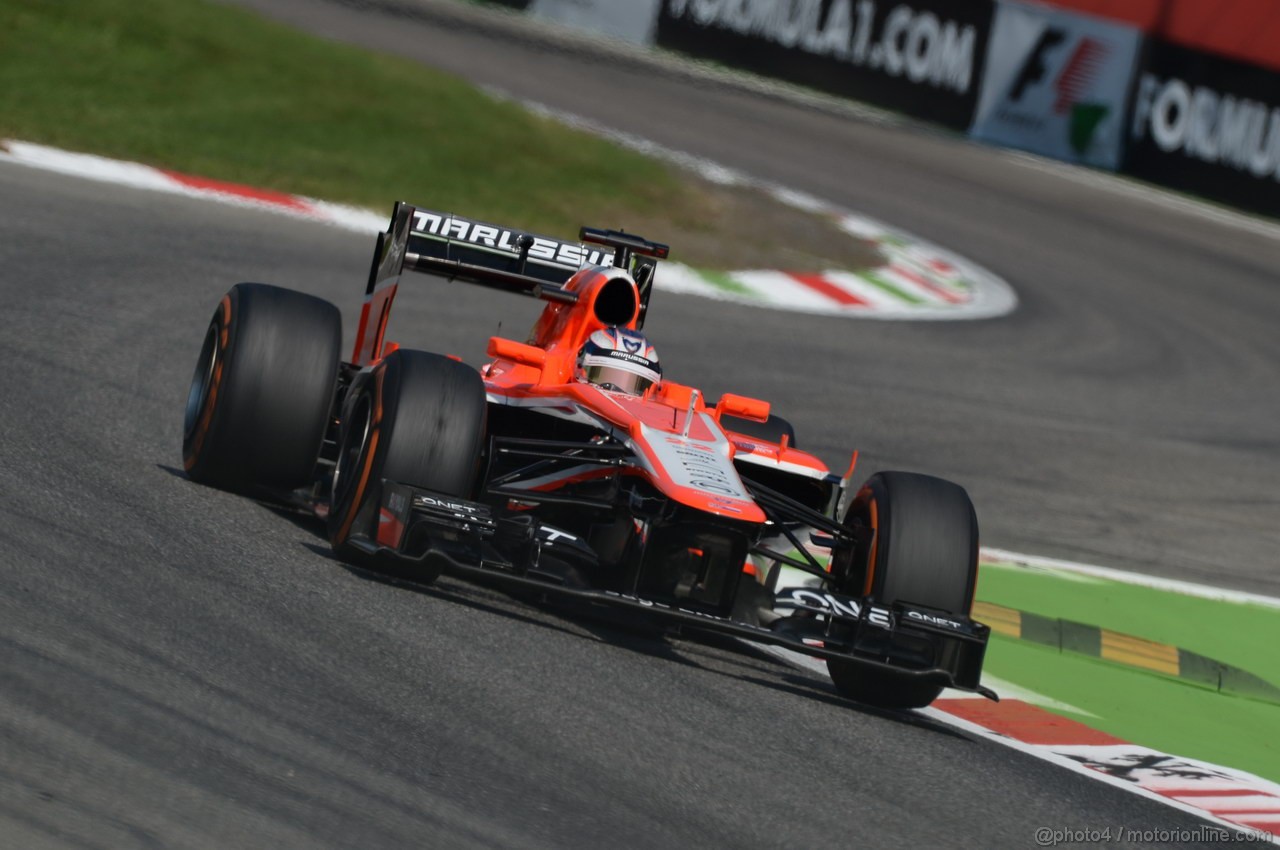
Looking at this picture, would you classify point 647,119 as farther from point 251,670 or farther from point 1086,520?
point 251,670

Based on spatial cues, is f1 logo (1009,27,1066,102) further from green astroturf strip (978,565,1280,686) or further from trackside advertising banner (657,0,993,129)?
green astroturf strip (978,565,1280,686)

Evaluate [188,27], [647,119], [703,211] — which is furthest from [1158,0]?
[188,27]

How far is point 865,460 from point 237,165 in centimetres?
726

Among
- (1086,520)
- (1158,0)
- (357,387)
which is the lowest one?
(1086,520)

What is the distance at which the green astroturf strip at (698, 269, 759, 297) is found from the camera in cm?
1633

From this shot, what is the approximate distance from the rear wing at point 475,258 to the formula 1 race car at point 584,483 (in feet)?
0.08

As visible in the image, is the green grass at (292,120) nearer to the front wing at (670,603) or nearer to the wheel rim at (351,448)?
the wheel rim at (351,448)

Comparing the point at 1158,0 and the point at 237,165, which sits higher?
the point at 1158,0

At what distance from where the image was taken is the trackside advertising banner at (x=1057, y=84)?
26.2 metres

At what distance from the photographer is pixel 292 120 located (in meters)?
18.0

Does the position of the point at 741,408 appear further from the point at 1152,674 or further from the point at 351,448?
the point at 1152,674

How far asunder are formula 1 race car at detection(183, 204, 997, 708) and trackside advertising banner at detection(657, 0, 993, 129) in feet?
64.8

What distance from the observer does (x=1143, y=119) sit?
2655 centimetres

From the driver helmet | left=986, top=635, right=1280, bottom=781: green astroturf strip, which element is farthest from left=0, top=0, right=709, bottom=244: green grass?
left=986, top=635, right=1280, bottom=781: green astroturf strip
